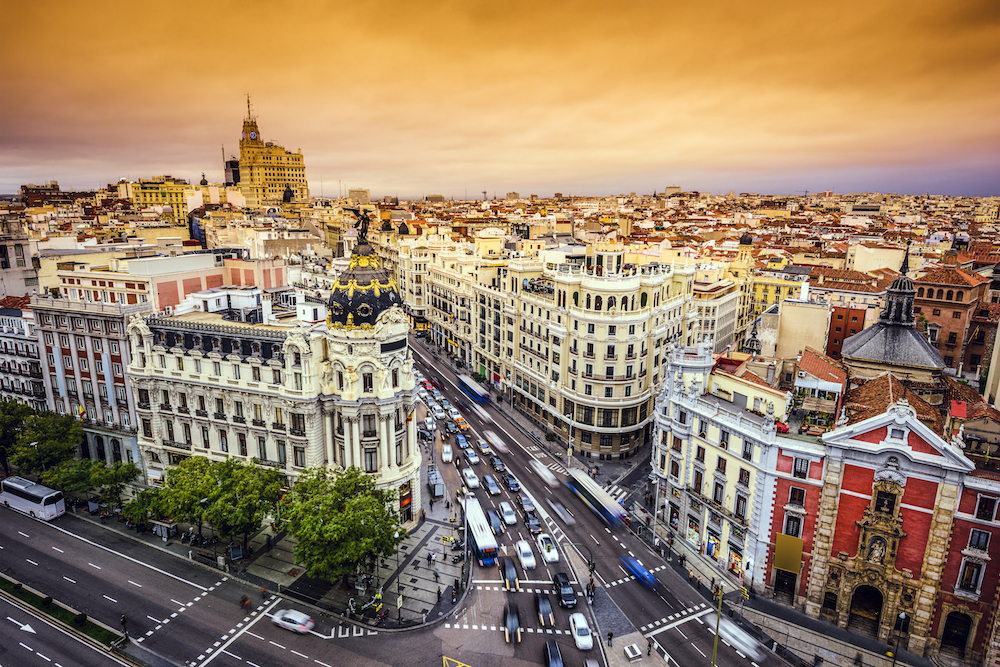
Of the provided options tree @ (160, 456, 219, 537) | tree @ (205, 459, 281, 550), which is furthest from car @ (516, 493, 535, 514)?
tree @ (160, 456, 219, 537)

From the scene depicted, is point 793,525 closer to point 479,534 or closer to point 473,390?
point 479,534

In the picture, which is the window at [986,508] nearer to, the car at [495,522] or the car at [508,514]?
the car at [508,514]

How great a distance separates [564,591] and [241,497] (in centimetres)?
3662

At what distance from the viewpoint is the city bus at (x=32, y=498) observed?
71.6 metres

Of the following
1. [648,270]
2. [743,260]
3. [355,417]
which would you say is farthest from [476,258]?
[355,417]

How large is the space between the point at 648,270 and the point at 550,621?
6096 centimetres

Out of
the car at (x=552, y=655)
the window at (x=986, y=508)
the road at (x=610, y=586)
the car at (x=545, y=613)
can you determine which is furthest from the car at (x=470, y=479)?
the window at (x=986, y=508)

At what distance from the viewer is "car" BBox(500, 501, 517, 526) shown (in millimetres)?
74562

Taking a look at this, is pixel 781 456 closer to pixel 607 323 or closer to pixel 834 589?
pixel 834 589

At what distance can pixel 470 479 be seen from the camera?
274ft

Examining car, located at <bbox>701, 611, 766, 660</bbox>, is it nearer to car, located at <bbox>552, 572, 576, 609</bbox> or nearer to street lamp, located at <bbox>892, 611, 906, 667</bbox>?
street lamp, located at <bbox>892, 611, 906, 667</bbox>

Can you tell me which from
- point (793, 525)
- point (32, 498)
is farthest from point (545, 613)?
point (32, 498)

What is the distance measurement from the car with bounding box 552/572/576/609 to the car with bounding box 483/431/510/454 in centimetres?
3376

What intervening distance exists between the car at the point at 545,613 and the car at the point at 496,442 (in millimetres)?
36063
